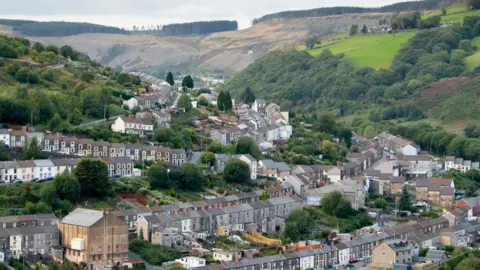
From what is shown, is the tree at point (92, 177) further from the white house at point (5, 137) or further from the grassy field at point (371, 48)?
the grassy field at point (371, 48)

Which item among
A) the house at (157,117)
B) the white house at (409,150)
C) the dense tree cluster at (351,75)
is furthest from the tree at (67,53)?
the white house at (409,150)

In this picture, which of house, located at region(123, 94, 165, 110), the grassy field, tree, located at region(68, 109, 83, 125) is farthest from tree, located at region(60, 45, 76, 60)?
the grassy field

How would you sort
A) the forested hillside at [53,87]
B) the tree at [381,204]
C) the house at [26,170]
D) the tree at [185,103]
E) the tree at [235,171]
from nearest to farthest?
the house at [26,170] → the tree at [235,171] → the tree at [381,204] → the forested hillside at [53,87] → the tree at [185,103]

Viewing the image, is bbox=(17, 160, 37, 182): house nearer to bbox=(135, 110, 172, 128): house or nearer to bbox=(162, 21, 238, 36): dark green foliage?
bbox=(135, 110, 172, 128): house

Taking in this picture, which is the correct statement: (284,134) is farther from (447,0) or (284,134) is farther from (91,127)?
(447,0)

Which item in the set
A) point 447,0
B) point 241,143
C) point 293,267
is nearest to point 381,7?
point 447,0

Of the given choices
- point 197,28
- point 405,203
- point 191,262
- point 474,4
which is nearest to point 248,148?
point 405,203
